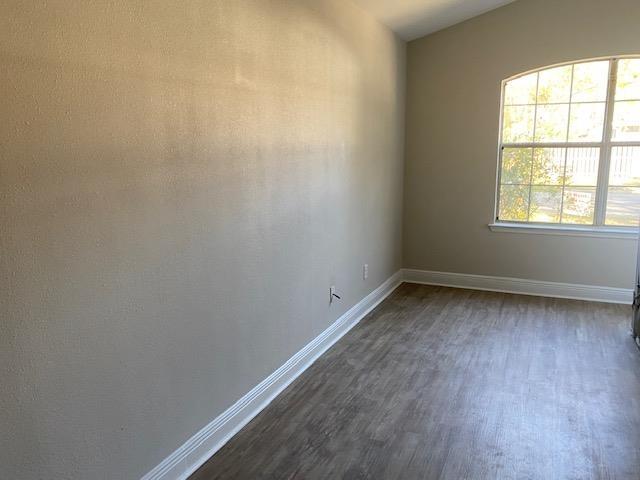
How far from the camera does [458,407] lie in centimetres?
282

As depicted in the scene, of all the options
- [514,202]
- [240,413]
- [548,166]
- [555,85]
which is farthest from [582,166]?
[240,413]

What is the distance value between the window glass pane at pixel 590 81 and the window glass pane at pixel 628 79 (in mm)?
107

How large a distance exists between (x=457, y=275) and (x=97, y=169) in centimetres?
423

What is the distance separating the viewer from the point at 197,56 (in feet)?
7.06

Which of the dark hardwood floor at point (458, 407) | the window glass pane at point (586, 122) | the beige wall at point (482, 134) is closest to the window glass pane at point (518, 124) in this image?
the beige wall at point (482, 134)

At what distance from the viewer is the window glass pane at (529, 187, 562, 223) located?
4.86 meters

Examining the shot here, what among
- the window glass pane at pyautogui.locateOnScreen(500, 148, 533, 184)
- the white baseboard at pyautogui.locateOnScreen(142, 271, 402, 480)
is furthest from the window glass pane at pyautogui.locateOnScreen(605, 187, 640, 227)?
the white baseboard at pyautogui.locateOnScreen(142, 271, 402, 480)

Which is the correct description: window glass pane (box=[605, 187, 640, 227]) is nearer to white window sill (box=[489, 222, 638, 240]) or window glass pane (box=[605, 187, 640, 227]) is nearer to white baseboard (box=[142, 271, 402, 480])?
white window sill (box=[489, 222, 638, 240])

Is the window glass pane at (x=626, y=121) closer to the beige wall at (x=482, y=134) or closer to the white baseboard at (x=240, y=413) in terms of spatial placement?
the beige wall at (x=482, y=134)

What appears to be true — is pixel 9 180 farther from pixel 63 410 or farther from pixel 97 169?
pixel 63 410

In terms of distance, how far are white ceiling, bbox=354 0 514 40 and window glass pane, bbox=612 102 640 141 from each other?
1.38 m

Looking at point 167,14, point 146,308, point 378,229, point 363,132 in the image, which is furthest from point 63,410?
point 378,229

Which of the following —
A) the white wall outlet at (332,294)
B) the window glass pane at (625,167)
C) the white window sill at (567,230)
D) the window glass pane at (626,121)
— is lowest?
the white wall outlet at (332,294)

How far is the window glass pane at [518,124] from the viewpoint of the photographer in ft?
16.0
